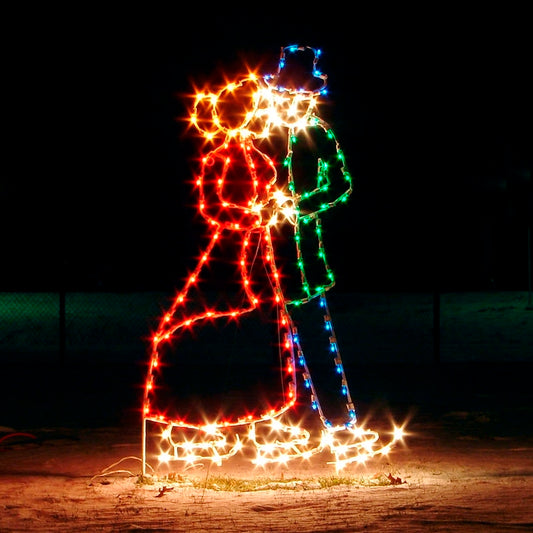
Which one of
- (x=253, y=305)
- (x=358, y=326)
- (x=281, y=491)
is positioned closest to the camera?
A: (x=281, y=491)

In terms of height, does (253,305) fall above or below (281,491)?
above

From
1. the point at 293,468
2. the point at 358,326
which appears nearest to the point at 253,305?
the point at 293,468

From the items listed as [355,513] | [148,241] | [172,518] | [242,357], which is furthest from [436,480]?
A: [148,241]

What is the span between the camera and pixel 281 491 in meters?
6.73

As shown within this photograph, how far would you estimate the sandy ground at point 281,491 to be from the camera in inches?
229

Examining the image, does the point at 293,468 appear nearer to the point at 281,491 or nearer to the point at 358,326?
the point at 281,491

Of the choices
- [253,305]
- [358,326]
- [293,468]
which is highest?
[253,305]

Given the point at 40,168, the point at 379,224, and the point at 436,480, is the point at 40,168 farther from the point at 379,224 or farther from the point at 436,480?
the point at 436,480

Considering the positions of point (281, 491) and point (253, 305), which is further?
point (253, 305)

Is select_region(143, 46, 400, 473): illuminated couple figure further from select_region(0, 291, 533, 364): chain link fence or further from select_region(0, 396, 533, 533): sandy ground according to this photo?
select_region(0, 291, 533, 364): chain link fence

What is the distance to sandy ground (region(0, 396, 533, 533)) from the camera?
5.83m

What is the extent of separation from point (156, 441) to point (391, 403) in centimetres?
318

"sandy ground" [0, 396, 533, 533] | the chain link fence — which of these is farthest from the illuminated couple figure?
the chain link fence

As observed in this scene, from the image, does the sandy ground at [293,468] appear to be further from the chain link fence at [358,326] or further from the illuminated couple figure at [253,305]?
the chain link fence at [358,326]
